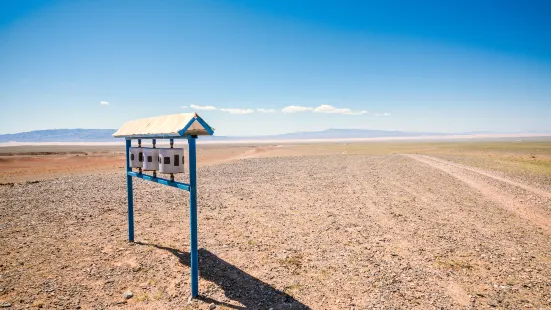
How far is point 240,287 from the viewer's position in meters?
6.29

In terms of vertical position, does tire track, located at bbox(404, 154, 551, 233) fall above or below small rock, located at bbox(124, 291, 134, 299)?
above

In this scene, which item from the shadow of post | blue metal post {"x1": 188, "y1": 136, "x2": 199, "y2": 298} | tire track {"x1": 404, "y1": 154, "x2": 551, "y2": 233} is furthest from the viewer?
tire track {"x1": 404, "y1": 154, "x2": 551, "y2": 233}

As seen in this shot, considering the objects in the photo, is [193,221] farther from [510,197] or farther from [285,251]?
[510,197]

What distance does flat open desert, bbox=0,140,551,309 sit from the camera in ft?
19.4

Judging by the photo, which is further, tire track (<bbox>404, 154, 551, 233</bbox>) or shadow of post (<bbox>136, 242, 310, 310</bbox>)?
tire track (<bbox>404, 154, 551, 233</bbox>)

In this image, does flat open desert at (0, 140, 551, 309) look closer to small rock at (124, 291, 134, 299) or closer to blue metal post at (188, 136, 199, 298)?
small rock at (124, 291, 134, 299)

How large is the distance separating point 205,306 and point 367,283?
3414mm

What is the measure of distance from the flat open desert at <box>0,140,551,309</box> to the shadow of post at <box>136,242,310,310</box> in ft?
0.12

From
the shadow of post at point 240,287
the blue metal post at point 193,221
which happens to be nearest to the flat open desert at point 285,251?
the shadow of post at point 240,287

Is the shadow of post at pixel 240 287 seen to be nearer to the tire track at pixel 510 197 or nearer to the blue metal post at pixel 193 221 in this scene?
the blue metal post at pixel 193 221

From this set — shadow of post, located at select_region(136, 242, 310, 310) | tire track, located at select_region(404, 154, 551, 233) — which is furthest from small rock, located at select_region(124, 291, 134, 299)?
tire track, located at select_region(404, 154, 551, 233)

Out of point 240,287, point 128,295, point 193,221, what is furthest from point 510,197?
point 128,295

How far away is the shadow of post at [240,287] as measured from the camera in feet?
18.6

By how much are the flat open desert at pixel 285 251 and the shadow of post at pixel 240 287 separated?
35 millimetres
